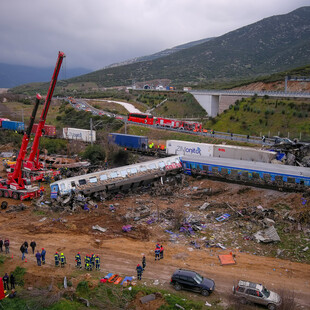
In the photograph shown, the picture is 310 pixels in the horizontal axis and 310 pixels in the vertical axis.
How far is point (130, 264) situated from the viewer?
17.1m

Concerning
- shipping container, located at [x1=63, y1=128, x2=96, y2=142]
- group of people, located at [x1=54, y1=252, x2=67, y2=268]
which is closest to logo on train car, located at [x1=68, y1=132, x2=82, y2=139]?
shipping container, located at [x1=63, y1=128, x2=96, y2=142]

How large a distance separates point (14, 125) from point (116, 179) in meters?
37.1

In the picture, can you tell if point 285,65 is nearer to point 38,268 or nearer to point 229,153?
point 229,153

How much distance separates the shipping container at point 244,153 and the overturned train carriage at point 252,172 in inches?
160

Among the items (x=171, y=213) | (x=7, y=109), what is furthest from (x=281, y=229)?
(x=7, y=109)

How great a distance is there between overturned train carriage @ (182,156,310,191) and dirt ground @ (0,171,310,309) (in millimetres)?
996

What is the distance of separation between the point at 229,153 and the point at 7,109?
219 ft

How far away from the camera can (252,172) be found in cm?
2806

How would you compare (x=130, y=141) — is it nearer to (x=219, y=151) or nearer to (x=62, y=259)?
(x=219, y=151)

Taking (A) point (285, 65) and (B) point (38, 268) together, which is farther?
(A) point (285, 65)

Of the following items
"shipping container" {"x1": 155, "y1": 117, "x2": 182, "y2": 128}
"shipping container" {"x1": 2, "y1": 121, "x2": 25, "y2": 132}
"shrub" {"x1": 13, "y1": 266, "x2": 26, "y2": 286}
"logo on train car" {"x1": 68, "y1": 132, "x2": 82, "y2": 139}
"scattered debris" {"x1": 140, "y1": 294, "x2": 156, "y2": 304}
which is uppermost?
"shipping container" {"x1": 155, "y1": 117, "x2": 182, "y2": 128}

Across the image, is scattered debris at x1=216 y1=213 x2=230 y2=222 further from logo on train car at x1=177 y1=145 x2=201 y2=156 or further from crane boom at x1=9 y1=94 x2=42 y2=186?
crane boom at x1=9 y1=94 x2=42 y2=186

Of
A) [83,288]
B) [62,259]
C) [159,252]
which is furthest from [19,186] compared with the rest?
[159,252]

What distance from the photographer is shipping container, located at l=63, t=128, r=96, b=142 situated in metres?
48.8
